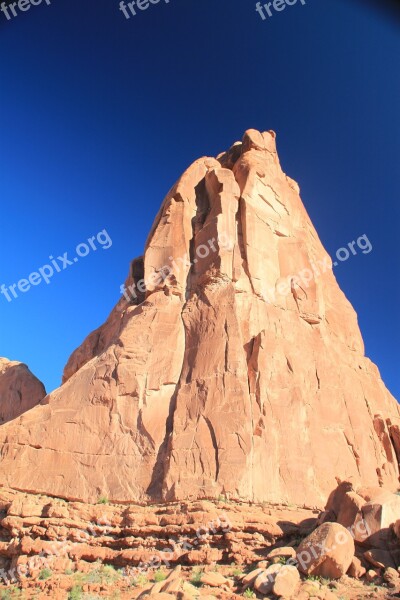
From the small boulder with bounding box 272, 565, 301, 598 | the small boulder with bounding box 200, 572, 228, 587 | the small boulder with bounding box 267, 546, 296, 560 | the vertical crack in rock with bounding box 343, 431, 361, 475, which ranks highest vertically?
the vertical crack in rock with bounding box 343, 431, 361, 475

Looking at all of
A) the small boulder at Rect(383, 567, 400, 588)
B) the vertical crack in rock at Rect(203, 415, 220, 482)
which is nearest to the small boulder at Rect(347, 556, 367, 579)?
the small boulder at Rect(383, 567, 400, 588)

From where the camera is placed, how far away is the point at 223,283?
2742 cm

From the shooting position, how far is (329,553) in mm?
15539

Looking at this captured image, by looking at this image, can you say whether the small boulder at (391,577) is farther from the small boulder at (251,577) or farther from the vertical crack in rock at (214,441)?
the vertical crack in rock at (214,441)

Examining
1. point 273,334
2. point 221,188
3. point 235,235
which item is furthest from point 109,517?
point 221,188

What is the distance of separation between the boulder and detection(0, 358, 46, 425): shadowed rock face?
35.8 meters

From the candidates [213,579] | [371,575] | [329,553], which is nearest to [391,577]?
[371,575]

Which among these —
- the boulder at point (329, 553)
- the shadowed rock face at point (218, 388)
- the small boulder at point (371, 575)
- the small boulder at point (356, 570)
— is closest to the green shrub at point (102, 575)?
the shadowed rock face at point (218, 388)

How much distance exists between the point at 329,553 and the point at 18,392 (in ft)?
129

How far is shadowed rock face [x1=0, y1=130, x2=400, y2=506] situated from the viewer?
22281mm

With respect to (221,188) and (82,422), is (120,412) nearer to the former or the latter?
(82,422)

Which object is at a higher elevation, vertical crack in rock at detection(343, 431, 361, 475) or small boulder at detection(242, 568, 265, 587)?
vertical crack in rock at detection(343, 431, 361, 475)

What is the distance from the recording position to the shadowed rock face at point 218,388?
22281 mm

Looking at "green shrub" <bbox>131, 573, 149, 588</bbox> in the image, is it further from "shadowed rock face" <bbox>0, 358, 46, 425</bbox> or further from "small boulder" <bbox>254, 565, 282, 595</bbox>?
"shadowed rock face" <bbox>0, 358, 46, 425</bbox>
